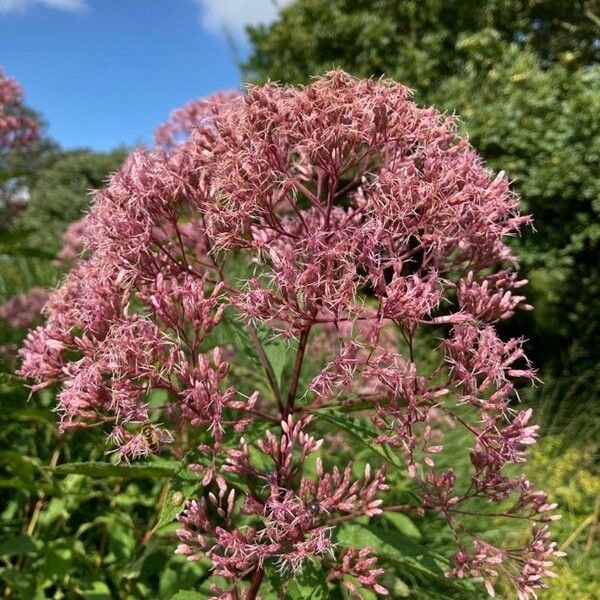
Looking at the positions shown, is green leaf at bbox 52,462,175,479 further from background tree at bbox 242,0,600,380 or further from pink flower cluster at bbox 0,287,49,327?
background tree at bbox 242,0,600,380

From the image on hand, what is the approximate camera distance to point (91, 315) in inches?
60.2

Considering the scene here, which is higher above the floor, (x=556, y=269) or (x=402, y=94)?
(x=556, y=269)

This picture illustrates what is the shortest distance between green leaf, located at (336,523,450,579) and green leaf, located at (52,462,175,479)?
453 mm

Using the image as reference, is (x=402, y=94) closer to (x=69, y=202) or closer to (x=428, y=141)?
(x=428, y=141)

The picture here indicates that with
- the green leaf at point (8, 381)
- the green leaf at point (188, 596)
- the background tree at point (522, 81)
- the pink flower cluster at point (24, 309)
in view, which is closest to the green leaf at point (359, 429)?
the green leaf at point (188, 596)

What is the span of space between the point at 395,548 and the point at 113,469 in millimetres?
674

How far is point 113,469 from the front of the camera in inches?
54.8

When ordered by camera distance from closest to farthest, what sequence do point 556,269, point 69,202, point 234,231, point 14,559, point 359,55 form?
point 234,231
point 14,559
point 556,269
point 359,55
point 69,202

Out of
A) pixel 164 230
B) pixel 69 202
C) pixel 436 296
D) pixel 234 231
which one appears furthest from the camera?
pixel 69 202

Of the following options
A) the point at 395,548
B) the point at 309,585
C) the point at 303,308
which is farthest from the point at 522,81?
the point at 309,585

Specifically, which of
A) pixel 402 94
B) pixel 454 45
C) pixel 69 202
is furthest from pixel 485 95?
pixel 69 202

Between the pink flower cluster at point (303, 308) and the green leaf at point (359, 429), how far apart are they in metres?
0.01

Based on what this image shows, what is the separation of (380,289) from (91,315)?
0.70m

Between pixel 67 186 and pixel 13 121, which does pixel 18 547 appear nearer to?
pixel 13 121
